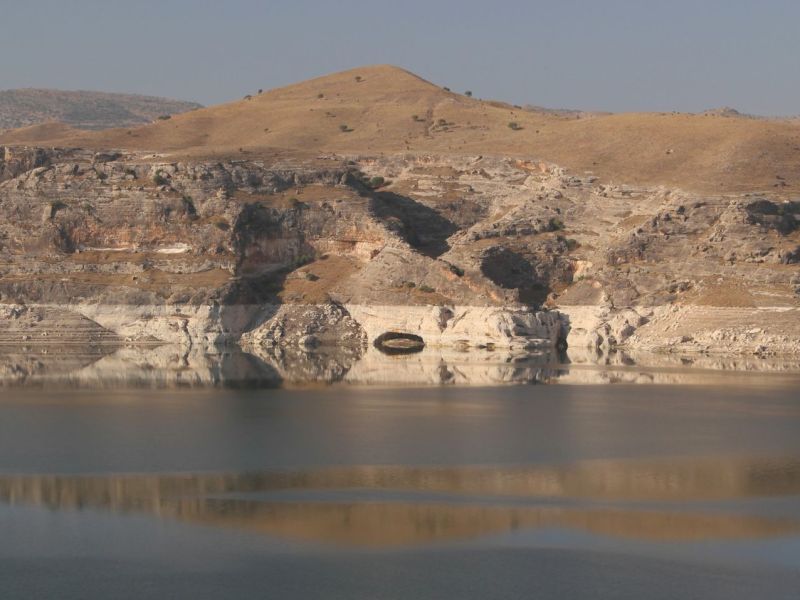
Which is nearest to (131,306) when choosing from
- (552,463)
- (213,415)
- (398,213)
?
(398,213)

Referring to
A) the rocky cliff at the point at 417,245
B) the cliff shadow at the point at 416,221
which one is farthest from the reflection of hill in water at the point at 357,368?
the cliff shadow at the point at 416,221

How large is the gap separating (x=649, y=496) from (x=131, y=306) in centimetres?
4379

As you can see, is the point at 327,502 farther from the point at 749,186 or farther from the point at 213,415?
the point at 749,186

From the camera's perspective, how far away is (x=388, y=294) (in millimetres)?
65625

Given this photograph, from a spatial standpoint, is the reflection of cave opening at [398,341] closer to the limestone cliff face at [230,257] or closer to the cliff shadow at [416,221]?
the limestone cliff face at [230,257]

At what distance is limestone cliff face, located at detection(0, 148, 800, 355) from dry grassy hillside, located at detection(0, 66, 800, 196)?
4677 mm

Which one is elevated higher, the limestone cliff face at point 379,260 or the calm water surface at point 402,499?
the limestone cliff face at point 379,260

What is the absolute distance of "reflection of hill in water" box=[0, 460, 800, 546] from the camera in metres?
24.8

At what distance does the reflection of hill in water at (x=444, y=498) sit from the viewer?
24.8m

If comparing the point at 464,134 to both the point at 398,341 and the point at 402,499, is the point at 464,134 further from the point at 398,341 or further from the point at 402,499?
the point at 402,499

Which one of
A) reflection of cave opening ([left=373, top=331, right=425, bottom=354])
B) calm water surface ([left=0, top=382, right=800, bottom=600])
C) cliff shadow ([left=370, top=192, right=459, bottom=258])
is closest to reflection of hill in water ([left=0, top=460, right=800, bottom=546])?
calm water surface ([left=0, top=382, right=800, bottom=600])

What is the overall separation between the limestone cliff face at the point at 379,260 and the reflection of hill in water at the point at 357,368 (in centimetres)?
261

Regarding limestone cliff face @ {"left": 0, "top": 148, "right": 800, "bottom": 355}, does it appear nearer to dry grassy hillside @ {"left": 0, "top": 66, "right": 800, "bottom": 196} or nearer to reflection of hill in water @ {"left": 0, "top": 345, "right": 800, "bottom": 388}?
reflection of hill in water @ {"left": 0, "top": 345, "right": 800, "bottom": 388}

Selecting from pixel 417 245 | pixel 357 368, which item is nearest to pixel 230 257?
pixel 417 245
